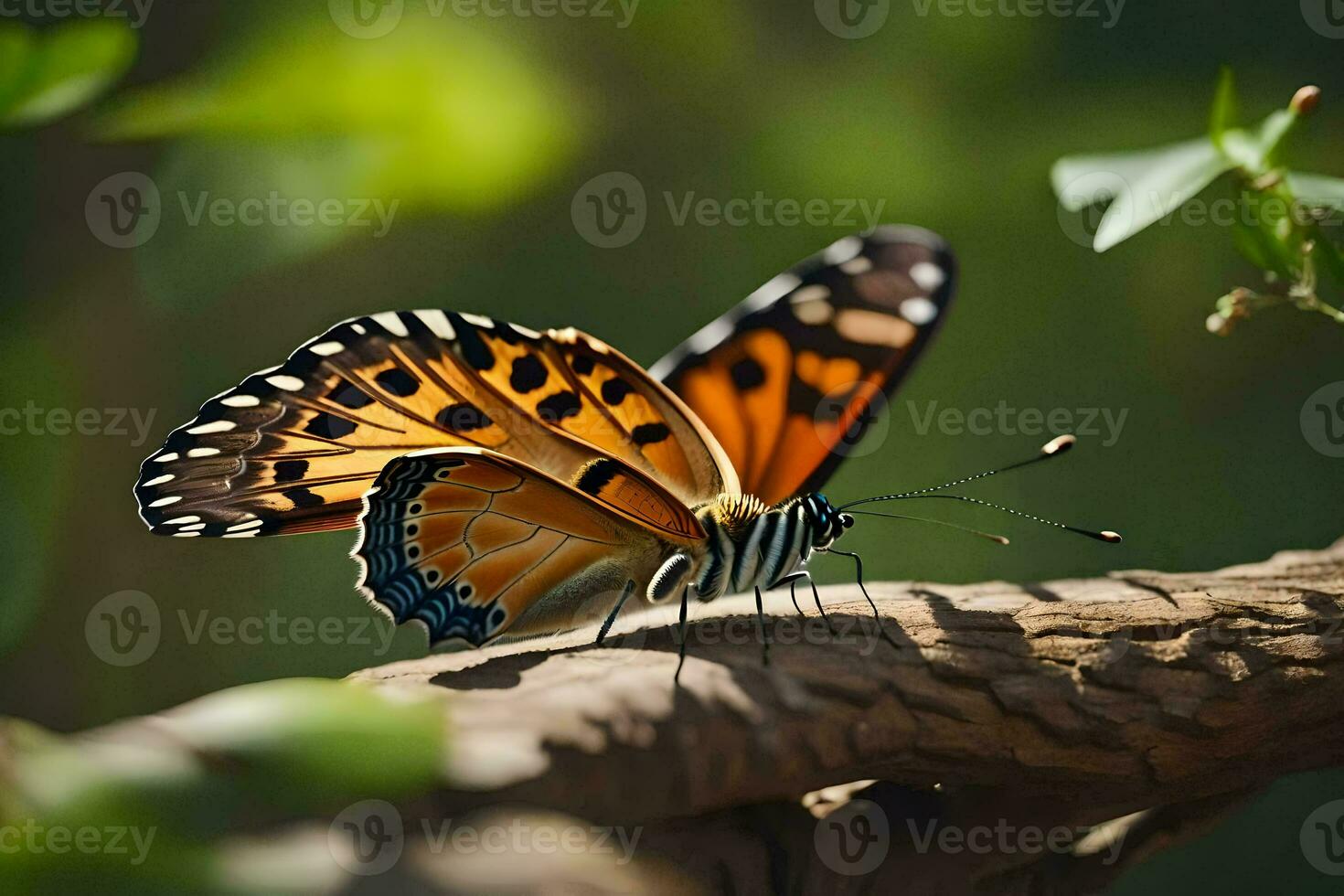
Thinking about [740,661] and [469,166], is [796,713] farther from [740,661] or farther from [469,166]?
[469,166]

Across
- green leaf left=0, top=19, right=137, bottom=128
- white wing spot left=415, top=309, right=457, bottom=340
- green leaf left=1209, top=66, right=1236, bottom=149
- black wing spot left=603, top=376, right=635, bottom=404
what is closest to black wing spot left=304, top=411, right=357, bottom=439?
white wing spot left=415, top=309, right=457, bottom=340

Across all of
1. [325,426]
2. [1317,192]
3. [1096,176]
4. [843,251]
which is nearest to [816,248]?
[843,251]

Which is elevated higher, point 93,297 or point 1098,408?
point 93,297

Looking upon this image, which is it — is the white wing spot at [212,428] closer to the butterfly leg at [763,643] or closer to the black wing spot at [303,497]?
the black wing spot at [303,497]

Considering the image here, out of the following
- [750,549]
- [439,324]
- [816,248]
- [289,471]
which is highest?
[816,248]

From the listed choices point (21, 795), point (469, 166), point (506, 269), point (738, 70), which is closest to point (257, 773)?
point (21, 795)

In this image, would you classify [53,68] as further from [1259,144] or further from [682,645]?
[1259,144]

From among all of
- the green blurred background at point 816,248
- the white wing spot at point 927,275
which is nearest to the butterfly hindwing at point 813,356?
the white wing spot at point 927,275

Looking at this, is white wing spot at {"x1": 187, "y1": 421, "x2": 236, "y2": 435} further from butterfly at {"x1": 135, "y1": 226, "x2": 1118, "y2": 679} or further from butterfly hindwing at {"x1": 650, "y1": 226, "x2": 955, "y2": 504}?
butterfly hindwing at {"x1": 650, "y1": 226, "x2": 955, "y2": 504}
